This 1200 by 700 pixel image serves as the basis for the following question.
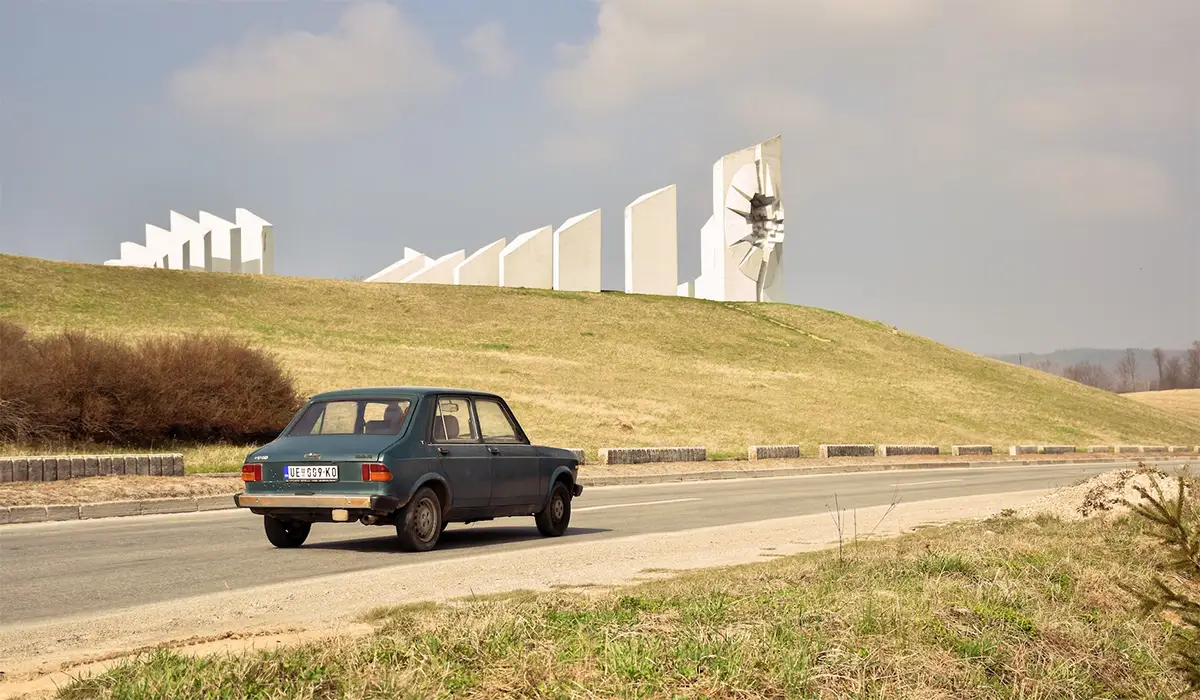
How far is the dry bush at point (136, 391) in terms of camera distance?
844 inches

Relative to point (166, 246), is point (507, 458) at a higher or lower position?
lower

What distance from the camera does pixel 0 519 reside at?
46.5 ft

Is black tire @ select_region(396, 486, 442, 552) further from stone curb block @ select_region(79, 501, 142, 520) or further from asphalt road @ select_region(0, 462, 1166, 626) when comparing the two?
stone curb block @ select_region(79, 501, 142, 520)

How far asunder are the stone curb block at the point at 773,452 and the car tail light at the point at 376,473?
2113cm

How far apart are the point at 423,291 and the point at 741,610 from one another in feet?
212

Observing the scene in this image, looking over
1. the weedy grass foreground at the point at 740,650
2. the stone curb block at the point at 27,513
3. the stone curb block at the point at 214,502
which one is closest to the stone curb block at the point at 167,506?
the stone curb block at the point at 214,502

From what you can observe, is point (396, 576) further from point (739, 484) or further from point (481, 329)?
point (481, 329)

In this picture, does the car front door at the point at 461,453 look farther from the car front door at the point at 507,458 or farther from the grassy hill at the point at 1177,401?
the grassy hill at the point at 1177,401

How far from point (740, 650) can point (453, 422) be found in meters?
7.38

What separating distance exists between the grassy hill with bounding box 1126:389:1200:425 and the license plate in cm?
7729

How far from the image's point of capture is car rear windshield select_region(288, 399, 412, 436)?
11.9 metres

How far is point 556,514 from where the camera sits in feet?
44.8

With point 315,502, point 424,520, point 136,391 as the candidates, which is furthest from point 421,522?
point 136,391

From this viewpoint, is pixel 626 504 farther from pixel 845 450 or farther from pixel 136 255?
pixel 136 255
